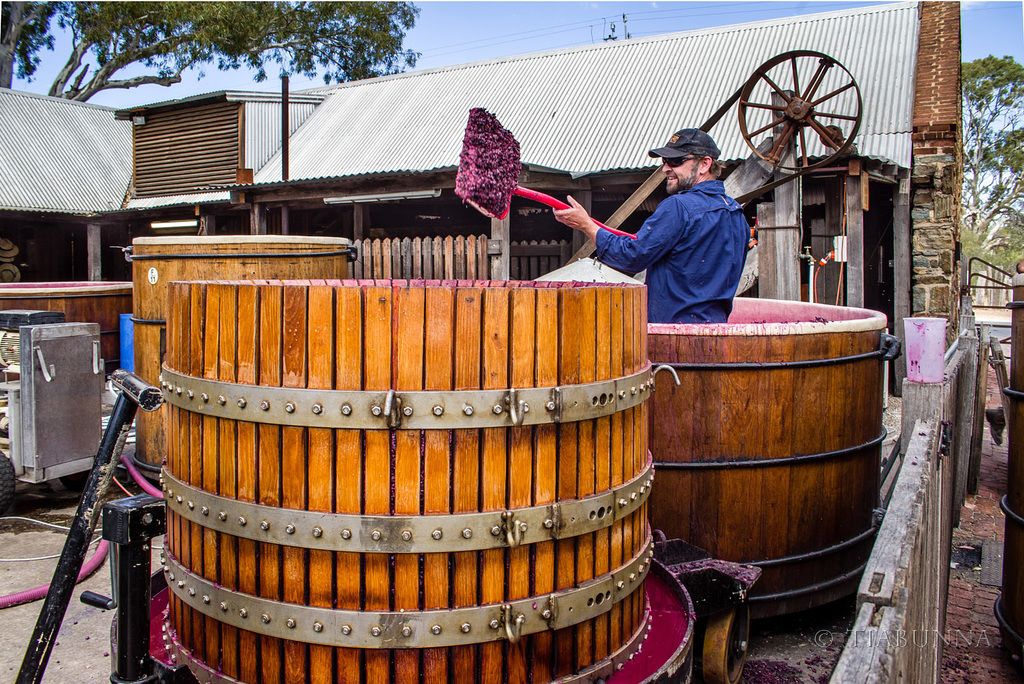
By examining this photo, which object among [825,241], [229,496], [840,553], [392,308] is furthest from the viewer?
[825,241]

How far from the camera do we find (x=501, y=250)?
384 inches

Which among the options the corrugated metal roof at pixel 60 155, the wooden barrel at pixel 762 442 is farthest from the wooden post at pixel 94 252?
the wooden barrel at pixel 762 442

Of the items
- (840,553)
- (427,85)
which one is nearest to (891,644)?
(840,553)

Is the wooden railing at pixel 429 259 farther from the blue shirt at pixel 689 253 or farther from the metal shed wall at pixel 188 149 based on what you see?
the metal shed wall at pixel 188 149

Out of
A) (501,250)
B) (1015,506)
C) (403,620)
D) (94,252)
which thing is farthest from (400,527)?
(94,252)

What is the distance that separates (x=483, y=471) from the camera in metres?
1.95

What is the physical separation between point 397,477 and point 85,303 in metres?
6.41

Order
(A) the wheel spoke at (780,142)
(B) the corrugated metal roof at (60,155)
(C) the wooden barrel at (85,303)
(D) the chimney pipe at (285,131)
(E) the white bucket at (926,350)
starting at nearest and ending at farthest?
(E) the white bucket at (926,350), (C) the wooden barrel at (85,303), (A) the wheel spoke at (780,142), (D) the chimney pipe at (285,131), (B) the corrugated metal roof at (60,155)

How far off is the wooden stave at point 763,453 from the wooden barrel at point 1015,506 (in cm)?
64

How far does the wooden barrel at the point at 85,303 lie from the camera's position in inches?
278

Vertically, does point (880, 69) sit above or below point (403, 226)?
above

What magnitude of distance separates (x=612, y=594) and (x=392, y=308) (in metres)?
1.04

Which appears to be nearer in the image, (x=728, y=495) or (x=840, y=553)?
(x=728, y=495)

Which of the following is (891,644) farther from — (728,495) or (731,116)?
(731,116)
